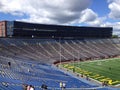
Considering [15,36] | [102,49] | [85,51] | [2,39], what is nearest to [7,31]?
[15,36]

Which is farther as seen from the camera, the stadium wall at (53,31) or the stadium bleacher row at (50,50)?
the stadium wall at (53,31)

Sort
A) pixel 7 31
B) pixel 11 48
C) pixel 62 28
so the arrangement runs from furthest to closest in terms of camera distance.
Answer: pixel 62 28, pixel 7 31, pixel 11 48

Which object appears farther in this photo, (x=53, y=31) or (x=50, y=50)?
(x=53, y=31)

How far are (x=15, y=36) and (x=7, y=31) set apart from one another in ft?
11.3

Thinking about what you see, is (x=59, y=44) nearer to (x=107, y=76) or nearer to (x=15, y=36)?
(x=15, y=36)

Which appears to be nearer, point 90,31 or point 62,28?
point 62,28

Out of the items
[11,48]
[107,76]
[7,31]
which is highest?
[7,31]

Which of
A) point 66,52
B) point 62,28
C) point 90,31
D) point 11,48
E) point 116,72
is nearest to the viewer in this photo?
point 116,72

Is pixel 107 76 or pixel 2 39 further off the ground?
pixel 2 39

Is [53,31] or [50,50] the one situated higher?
[53,31]

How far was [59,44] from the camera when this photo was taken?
82.9 metres

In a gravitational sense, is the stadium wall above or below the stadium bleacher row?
above

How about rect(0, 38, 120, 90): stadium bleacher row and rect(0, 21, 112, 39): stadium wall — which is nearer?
rect(0, 38, 120, 90): stadium bleacher row

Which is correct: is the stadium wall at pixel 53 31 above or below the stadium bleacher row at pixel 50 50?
above
